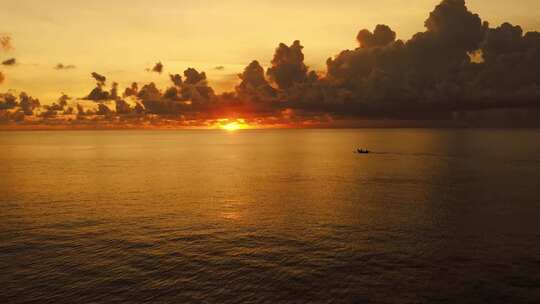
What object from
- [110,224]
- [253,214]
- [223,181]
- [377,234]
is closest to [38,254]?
[110,224]

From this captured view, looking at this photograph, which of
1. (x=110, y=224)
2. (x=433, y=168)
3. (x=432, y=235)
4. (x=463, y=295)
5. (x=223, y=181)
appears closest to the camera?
(x=463, y=295)

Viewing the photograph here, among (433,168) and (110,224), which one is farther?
(433,168)

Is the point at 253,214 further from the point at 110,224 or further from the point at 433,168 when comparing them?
the point at 433,168

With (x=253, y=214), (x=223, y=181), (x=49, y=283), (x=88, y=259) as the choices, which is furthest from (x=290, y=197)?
(x=49, y=283)

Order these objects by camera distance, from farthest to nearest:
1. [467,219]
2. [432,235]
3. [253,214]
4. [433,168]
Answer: [433,168]
[253,214]
[467,219]
[432,235]

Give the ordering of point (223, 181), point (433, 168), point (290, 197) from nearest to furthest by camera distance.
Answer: point (290, 197)
point (223, 181)
point (433, 168)

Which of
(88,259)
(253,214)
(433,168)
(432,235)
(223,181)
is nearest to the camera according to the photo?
(88,259)

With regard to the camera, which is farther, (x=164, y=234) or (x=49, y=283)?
(x=164, y=234)

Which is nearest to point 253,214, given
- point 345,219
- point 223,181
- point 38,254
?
point 345,219

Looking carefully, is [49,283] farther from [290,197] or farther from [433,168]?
[433,168]
